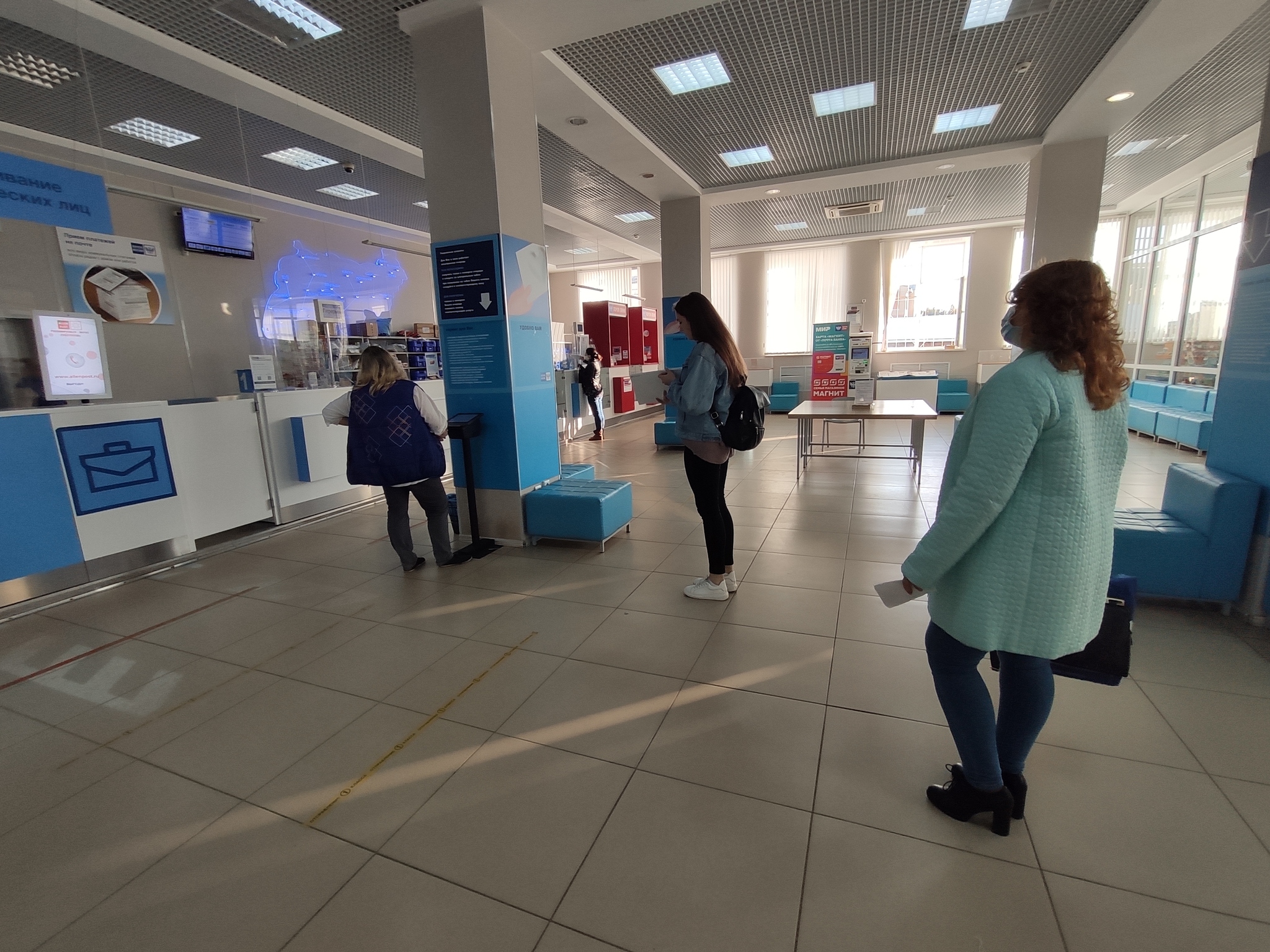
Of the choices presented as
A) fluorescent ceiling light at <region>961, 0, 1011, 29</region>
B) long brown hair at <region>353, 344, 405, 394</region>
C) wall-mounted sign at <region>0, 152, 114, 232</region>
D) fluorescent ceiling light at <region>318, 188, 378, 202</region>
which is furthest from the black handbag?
fluorescent ceiling light at <region>318, 188, 378, 202</region>

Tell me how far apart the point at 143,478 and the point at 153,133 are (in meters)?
3.97

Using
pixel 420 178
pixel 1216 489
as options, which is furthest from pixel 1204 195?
pixel 420 178

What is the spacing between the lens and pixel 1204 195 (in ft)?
24.6

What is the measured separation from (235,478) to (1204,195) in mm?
11642

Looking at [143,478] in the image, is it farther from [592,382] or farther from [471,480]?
[592,382]

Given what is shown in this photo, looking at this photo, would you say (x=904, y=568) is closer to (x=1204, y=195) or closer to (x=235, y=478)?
(x=235, y=478)

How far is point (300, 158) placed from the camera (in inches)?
251

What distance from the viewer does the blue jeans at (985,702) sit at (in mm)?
1449

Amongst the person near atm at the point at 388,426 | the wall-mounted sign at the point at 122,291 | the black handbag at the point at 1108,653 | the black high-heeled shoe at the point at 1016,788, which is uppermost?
the wall-mounted sign at the point at 122,291

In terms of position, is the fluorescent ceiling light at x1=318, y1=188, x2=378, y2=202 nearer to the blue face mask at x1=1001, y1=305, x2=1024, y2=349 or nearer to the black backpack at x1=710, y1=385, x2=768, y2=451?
the black backpack at x1=710, y1=385, x2=768, y2=451

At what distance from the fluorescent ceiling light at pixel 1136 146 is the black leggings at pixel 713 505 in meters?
7.28

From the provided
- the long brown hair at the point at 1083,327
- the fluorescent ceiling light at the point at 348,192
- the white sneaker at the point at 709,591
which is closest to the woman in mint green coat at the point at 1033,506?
the long brown hair at the point at 1083,327

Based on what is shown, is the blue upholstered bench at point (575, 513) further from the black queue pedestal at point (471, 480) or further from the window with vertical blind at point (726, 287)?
the window with vertical blind at point (726, 287)

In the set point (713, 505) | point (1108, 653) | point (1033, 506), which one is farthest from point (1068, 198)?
point (1033, 506)
